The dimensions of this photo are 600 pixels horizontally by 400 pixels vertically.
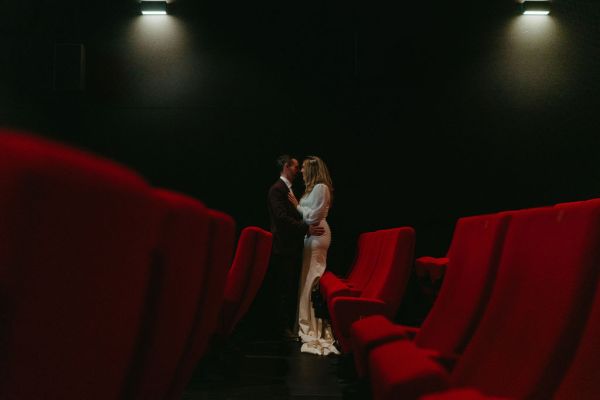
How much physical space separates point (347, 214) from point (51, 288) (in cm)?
488

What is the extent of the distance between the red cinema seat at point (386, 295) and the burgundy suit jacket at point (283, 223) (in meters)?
1.85

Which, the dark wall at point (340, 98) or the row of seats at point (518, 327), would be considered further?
the dark wall at point (340, 98)

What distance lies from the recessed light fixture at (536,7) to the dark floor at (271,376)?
10.4 feet

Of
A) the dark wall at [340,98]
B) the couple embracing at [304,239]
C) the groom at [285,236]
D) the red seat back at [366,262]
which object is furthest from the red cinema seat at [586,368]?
the dark wall at [340,98]

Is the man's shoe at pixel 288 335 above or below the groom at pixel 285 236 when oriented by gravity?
below

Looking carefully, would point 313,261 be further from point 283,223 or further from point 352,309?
point 352,309

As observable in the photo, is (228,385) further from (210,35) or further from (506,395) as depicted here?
(210,35)

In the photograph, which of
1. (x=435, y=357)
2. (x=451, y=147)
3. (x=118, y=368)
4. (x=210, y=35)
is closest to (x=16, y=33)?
(x=210, y=35)

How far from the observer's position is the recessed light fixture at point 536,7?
5.32 meters

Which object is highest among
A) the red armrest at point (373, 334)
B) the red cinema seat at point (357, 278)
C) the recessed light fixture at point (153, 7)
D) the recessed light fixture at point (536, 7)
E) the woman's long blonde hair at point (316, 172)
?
the recessed light fixture at point (536, 7)

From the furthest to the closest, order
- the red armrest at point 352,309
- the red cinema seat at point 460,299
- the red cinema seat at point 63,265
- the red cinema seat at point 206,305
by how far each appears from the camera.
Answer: the red armrest at point 352,309 → the red cinema seat at point 460,299 → the red cinema seat at point 206,305 → the red cinema seat at point 63,265

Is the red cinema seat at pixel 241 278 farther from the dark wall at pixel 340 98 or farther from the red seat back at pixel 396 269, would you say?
the dark wall at pixel 340 98

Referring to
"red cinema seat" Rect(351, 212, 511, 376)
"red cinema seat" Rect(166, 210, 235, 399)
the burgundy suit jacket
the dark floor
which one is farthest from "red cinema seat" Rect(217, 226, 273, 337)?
the burgundy suit jacket

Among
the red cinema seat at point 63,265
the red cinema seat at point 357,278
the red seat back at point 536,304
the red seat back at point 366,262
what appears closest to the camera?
the red cinema seat at point 63,265
